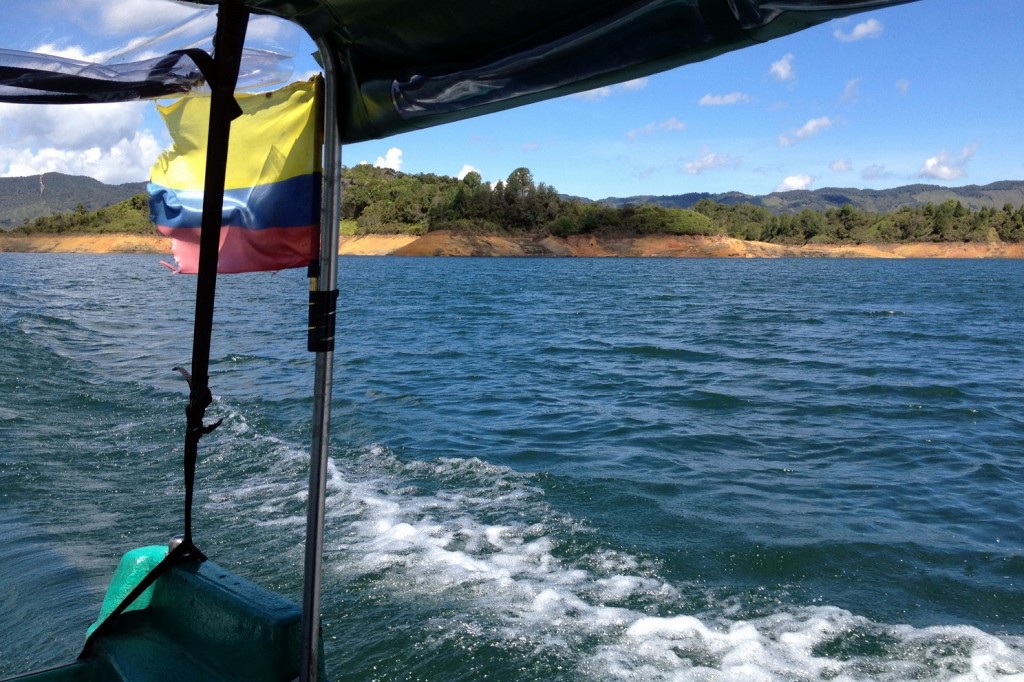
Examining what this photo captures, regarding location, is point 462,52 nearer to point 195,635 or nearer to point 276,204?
point 276,204

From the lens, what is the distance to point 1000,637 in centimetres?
518

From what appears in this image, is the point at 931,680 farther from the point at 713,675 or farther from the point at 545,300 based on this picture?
the point at 545,300

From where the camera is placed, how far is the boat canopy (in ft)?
6.29

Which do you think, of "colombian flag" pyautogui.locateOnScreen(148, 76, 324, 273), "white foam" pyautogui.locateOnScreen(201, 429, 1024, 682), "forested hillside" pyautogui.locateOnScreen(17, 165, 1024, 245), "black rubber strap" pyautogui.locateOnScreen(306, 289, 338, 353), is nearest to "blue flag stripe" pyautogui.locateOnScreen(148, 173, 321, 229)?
"colombian flag" pyautogui.locateOnScreen(148, 76, 324, 273)

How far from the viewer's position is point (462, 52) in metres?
2.48

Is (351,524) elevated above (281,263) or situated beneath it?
situated beneath

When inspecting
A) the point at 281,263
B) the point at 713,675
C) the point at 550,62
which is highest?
the point at 550,62

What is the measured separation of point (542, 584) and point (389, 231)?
5397 inches

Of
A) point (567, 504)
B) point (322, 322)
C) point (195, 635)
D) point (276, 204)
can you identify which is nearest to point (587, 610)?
point (567, 504)

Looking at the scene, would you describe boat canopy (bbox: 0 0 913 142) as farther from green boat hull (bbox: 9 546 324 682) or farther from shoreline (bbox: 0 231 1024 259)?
shoreline (bbox: 0 231 1024 259)

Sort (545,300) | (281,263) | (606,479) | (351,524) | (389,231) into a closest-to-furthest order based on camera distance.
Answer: (281,263) → (351,524) → (606,479) → (545,300) → (389,231)

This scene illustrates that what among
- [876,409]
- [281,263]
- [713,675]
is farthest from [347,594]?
[876,409]

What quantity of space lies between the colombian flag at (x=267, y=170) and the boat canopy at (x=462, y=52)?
11cm

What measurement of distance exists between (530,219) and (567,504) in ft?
438
